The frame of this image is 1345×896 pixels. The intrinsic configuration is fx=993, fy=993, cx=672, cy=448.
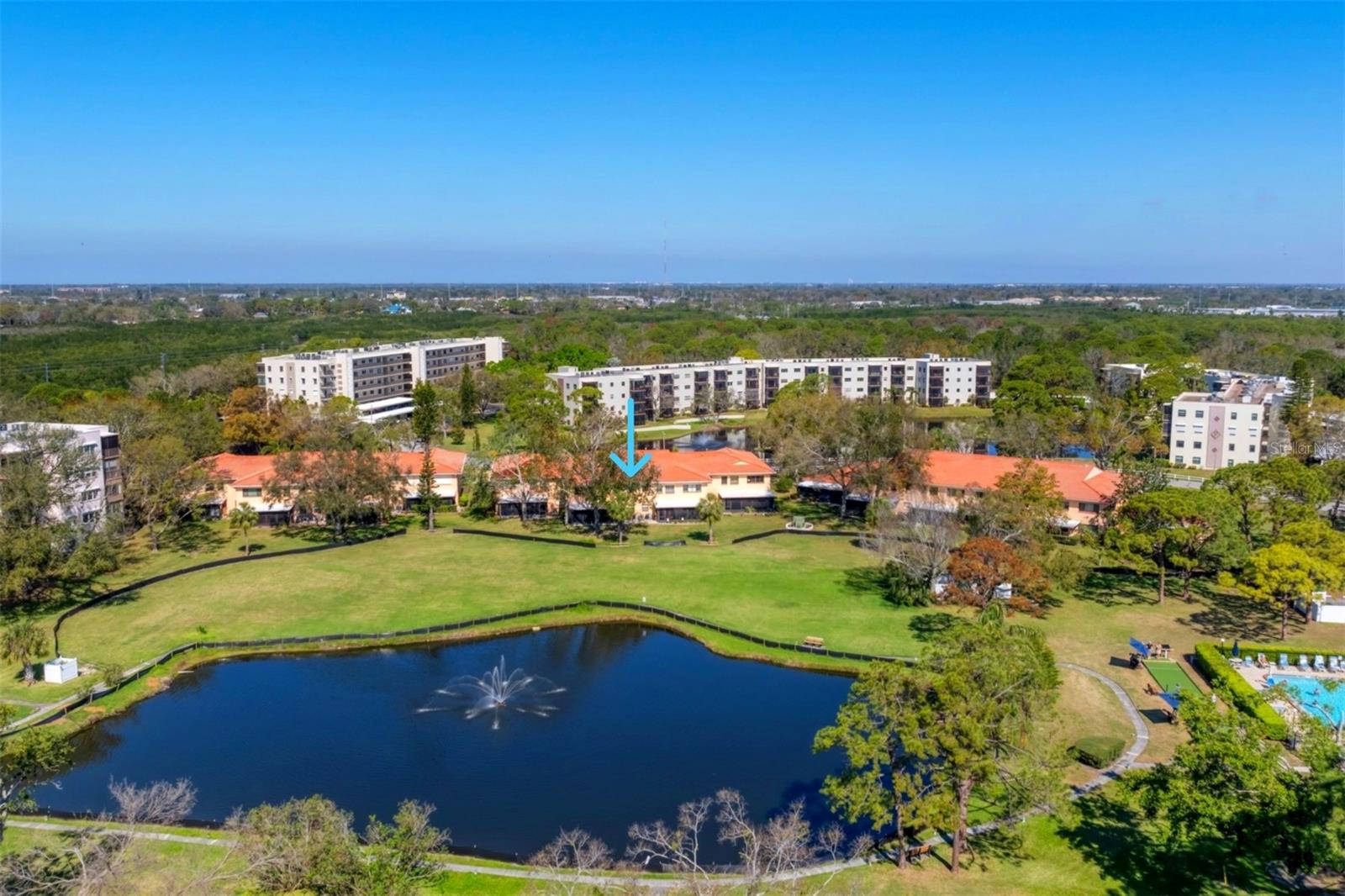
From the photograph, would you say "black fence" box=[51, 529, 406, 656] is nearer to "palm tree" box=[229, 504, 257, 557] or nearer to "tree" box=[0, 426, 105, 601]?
"palm tree" box=[229, 504, 257, 557]

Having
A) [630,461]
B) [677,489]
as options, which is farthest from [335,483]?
[677,489]

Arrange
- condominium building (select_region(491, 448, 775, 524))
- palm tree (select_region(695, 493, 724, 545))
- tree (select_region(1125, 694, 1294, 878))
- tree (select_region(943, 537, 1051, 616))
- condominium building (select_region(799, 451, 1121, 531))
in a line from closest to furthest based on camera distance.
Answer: tree (select_region(1125, 694, 1294, 878)), tree (select_region(943, 537, 1051, 616)), palm tree (select_region(695, 493, 724, 545)), condominium building (select_region(799, 451, 1121, 531)), condominium building (select_region(491, 448, 775, 524))

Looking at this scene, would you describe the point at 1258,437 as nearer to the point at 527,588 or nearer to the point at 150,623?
the point at 527,588

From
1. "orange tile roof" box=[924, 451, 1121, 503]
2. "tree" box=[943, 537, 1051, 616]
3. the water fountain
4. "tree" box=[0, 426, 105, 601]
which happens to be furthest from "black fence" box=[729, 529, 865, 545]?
"tree" box=[0, 426, 105, 601]

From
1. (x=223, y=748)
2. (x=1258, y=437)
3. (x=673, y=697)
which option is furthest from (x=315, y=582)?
(x=1258, y=437)

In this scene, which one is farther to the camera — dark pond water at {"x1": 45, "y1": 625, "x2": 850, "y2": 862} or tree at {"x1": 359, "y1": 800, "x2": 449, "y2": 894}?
dark pond water at {"x1": 45, "y1": 625, "x2": 850, "y2": 862}

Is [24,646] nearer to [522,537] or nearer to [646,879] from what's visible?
[522,537]
